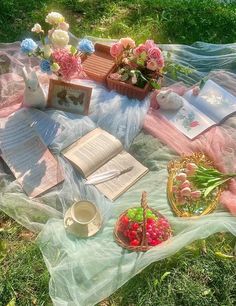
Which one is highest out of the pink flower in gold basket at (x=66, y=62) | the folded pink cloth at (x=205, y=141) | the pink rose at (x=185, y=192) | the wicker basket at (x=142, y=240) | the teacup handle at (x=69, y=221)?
the pink flower in gold basket at (x=66, y=62)

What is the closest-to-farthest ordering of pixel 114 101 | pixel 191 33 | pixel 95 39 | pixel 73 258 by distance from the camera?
pixel 73 258 → pixel 114 101 → pixel 95 39 → pixel 191 33

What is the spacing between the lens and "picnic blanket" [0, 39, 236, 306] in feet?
10.3

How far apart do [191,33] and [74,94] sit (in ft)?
7.10

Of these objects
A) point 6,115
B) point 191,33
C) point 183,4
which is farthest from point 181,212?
point 183,4

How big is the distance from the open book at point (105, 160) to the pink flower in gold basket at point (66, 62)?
0.58 metres

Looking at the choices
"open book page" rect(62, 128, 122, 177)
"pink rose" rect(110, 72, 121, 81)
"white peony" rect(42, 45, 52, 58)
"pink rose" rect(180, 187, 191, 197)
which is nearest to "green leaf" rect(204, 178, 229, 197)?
"pink rose" rect(180, 187, 191, 197)

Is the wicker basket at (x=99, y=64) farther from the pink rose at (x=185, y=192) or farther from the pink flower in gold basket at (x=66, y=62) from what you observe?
the pink rose at (x=185, y=192)

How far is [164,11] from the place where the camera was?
5.57m

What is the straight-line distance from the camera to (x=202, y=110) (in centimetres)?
431

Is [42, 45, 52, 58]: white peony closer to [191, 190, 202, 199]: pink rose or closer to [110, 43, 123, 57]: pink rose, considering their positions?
[110, 43, 123, 57]: pink rose

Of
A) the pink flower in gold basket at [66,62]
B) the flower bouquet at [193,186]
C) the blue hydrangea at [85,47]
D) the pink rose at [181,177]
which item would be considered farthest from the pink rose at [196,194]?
the blue hydrangea at [85,47]

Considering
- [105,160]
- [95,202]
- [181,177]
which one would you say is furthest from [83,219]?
[181,177]

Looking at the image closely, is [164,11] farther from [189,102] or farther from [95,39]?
[189,102]

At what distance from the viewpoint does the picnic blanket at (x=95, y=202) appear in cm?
314
